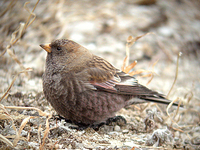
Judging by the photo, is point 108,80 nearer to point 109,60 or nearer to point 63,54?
point 63,54

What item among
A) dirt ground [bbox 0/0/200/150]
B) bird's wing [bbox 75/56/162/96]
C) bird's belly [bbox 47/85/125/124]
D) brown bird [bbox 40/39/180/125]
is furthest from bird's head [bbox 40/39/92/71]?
bird's belly [bbox 47/85/125/124]

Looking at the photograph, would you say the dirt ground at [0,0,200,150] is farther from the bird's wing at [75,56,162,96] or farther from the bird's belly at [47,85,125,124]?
the bird's wing at [75,56,162,96]

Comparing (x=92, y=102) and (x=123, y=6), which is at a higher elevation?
(x=123, y=6)

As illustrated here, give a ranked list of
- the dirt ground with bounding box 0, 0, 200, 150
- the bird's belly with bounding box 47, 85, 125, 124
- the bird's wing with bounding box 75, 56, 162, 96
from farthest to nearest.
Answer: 1. the bird's wing with bounding box 75, 56, 162, 96
2. the bird's belly with bounding box 47, 85, 125, 124
3. the dirt ground with bounding box 0, 0, 200, 150

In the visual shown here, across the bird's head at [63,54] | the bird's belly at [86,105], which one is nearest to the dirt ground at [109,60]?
the bird's belly at [86,105]

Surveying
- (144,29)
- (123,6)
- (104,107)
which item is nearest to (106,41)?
(144,29)

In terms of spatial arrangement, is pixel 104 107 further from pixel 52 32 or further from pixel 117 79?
pixel 52 32

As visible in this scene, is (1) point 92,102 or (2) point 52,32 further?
(2) point 52,32
